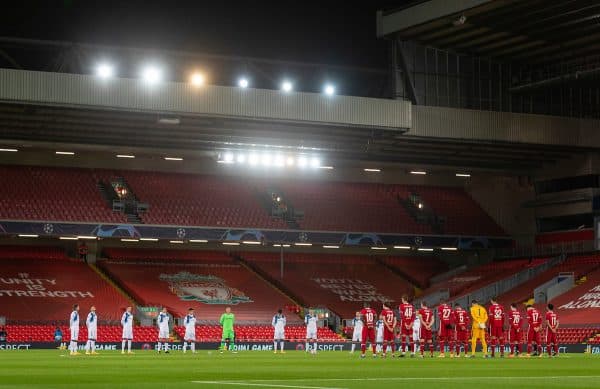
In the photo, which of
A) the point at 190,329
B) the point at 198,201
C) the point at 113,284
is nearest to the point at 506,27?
the point at 198,201

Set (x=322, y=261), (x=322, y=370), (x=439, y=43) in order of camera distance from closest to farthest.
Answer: (x=322, y=370) < (x=439, y=43) < (x=322, y=261)

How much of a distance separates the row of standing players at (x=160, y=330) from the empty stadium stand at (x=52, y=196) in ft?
36.9

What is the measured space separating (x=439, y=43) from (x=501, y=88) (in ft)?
16.9

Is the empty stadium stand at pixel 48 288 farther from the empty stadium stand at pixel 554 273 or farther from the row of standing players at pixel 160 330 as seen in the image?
the empty stadium stand at pixel 554 273

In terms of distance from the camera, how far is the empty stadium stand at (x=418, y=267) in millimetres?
69188

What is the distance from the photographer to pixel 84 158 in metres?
63.8

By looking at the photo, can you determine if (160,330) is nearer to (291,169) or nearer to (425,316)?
(425,316)

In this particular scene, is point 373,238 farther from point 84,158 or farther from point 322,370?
point 322,370

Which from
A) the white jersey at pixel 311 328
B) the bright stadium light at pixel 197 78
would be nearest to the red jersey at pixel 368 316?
the white jersey at pixel 311 328

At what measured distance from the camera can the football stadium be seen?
53.9 meters

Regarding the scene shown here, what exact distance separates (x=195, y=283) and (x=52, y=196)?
30.2 feet

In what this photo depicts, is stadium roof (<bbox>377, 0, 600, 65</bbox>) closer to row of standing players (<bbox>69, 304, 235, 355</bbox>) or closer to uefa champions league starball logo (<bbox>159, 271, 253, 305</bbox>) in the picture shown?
uefa champions league starball logo (<bbox>159, 271, 253, 305</bbox>)

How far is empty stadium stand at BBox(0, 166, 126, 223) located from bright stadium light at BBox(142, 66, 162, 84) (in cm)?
890

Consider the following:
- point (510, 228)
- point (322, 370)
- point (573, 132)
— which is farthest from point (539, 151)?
point (322, 370)
